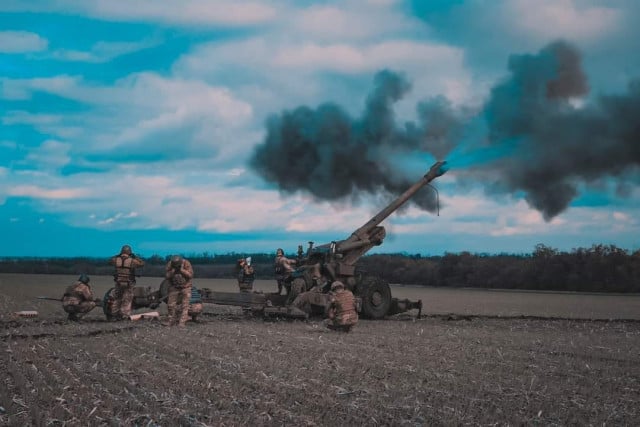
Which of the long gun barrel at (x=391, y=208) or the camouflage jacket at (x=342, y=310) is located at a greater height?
the long gun barrel at (x=391, y=208)

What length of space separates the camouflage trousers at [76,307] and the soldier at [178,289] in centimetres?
337

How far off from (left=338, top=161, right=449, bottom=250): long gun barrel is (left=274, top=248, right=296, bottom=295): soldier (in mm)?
1823

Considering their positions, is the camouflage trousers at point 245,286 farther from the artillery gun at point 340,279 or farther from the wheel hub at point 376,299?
the wheel hub at point 376,299

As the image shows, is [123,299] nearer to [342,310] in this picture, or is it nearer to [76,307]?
[76,307]

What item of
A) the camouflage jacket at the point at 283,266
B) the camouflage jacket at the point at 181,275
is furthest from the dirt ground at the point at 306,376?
A: the camouflage jacket at the point at 283,266

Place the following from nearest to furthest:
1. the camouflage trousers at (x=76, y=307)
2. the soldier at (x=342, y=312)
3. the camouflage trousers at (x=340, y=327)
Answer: the soldier at (x=342, y=312)
the camouflage trousers at (x=340, y=327)
the camouflage trousers at (x=76, y=307)

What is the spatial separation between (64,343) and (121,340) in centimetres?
131

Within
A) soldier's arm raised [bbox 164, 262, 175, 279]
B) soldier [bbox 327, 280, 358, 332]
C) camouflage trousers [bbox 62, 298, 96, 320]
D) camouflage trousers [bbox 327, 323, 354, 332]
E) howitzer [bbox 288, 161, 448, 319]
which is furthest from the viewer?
howitzer [bbox 288, 161, 448, 319]

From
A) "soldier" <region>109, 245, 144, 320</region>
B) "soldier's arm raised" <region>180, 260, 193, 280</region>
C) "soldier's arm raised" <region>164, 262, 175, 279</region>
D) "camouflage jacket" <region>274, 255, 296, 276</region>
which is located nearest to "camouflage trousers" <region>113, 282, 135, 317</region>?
"soldier" <region>109, 245, 144, 320</region>

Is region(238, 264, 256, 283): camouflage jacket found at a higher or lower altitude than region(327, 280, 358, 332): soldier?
higher

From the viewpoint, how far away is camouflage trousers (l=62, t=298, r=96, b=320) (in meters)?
23.8

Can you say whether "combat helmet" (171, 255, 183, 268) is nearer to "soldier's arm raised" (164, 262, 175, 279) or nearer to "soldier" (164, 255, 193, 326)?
"soldier" (164, 255, 193, 326)

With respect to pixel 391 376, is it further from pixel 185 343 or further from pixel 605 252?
pixel 605 252

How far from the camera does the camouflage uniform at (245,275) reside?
2789 cm
